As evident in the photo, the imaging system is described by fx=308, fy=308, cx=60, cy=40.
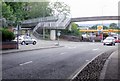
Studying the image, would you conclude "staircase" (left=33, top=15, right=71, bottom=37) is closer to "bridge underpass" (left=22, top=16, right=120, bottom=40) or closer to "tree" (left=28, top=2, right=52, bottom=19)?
"bridge underpass" (left=22, top=16, right=120, bottom=40)

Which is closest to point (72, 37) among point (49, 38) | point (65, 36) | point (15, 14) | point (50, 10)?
point (65, 36)

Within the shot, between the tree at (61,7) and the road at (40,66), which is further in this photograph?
the tree at (61,7)

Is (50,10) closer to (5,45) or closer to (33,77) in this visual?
(5,45)

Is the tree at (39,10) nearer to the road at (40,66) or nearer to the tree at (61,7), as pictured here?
the tree at (61,7)

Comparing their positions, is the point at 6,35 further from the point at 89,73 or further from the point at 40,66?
the point at 89,73

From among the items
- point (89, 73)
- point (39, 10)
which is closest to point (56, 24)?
point (39, 10)

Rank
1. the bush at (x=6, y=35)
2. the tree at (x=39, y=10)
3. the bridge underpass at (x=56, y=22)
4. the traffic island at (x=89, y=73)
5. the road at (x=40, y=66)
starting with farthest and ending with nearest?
the tree at (x=39, y=10)
the bridge underpass at (x=56, y=22)
the bush at (x=6, y=35)
the road at (x=40, y=66)
the traffic island at (x=89, y=73)

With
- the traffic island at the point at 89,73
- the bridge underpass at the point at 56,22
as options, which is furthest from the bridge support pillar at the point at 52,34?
the traffic island at the point at 89,73

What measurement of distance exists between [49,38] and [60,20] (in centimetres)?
603

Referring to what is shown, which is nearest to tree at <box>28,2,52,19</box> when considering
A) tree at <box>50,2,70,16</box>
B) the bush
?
tree at <box>50,2,70,16</box>

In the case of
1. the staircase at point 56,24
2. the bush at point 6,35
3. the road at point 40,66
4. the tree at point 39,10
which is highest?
the tree at point 39,10

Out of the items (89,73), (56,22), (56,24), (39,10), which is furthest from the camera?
(39,10)

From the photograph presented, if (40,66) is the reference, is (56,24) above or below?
above

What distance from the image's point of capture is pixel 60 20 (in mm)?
85375
